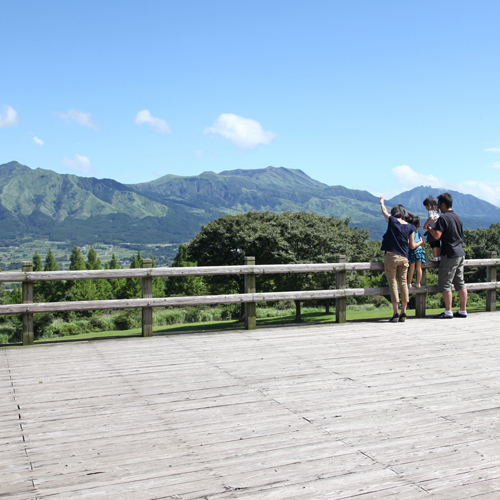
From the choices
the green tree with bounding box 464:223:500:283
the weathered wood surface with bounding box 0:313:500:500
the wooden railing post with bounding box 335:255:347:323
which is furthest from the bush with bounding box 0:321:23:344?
the weathered wood surface with bounding box 0:313:500:500

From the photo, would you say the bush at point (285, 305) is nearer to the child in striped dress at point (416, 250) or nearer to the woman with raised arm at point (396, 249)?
the child in striped dress at point (416, 250)

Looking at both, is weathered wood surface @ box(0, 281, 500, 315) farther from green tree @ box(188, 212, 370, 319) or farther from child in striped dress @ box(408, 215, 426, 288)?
green tree @ box(188, 212, 370, 319)

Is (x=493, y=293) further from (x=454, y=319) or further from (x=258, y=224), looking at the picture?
(x=258, y=224)

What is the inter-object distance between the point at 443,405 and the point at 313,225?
3453cm

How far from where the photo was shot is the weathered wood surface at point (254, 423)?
3098 millimetres

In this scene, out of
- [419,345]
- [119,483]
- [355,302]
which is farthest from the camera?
[355,302]

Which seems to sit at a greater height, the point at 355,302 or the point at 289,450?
the point at 289,450

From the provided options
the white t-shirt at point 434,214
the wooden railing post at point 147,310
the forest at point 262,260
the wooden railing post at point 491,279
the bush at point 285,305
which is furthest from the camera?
the bush at point 285,305

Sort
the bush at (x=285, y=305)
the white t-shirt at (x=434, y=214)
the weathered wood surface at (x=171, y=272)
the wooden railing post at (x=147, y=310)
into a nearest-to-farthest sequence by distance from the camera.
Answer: the weathered wood surface at (x=171, y=272) < the wooden railing post at (x=147, y=310) < the white t-shirt at (x=434, y=214) < the bush at (x=285, y=305)

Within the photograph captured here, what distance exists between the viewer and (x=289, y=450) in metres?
3.59

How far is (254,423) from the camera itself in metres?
4.15

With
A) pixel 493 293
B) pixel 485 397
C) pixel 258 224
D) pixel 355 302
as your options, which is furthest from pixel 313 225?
pixel 485 397

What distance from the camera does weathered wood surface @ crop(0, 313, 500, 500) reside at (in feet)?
10.2

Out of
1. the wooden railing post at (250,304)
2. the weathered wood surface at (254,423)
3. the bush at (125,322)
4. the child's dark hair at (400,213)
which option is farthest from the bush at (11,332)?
the weathered wood surface at (254,423)
